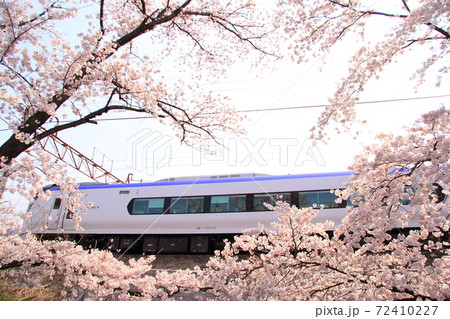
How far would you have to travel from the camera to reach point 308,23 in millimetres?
3850

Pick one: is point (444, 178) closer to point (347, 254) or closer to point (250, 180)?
point (347, 254)

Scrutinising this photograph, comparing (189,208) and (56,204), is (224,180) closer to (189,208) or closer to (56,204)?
(189,208)

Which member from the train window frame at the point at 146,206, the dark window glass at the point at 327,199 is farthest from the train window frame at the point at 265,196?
the train window frame at the point at 146,206

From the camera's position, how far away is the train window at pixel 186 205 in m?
8.91

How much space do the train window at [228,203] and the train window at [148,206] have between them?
1.85m

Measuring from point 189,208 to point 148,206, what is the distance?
154 centimetres

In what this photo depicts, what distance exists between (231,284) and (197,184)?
631 cm

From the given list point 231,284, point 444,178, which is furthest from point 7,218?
point 444,178

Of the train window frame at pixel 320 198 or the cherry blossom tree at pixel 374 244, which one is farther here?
the train window frame at pixel 320 198

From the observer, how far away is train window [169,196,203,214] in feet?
29.2

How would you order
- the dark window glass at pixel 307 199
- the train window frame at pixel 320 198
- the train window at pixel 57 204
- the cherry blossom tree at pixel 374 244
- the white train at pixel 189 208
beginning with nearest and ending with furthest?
the cherry blossom tree at pixel 374 244, the train window frame at pixel 320 198, the dark window glass at pixel 307 199, the white train at pixel 189 208, the train window at pixel 57 204

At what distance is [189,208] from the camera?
29.5ft

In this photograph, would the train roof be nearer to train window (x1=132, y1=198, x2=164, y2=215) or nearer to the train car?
the train car

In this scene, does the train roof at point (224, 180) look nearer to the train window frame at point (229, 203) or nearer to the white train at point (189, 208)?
the white train at point (189, 208)
